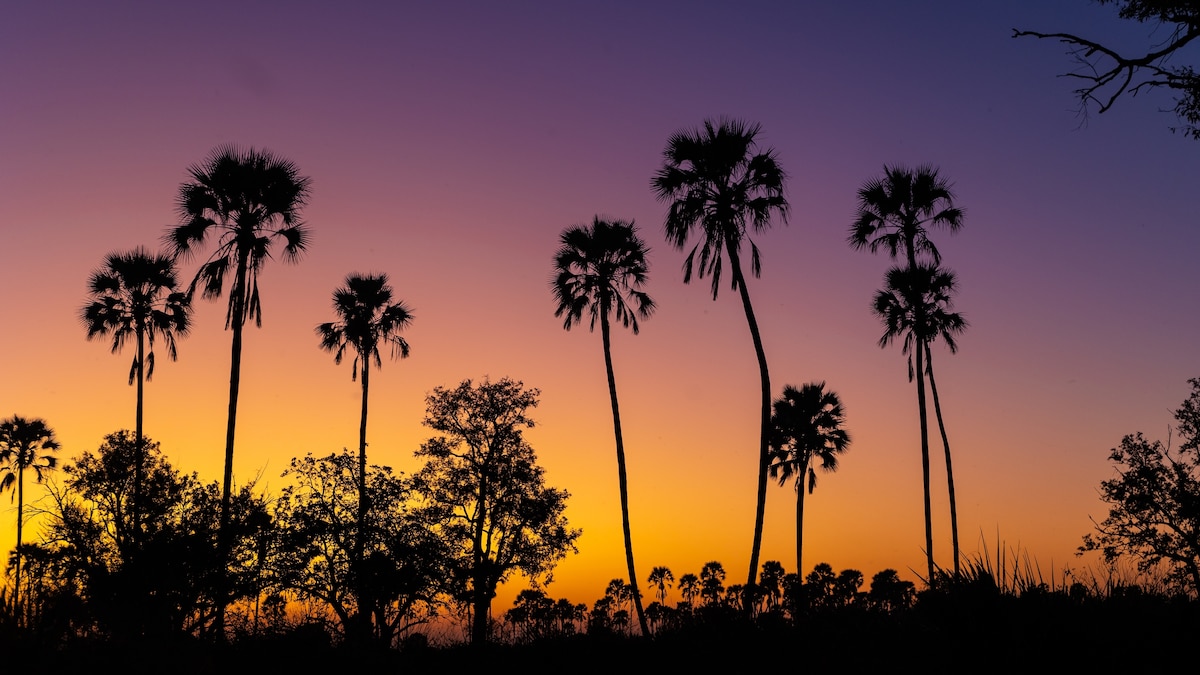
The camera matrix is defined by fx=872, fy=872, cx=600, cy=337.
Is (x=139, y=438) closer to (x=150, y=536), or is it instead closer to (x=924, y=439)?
(x=150, y=536)

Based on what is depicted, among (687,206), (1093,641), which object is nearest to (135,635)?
(1093,641)

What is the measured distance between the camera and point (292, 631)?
15750 mm

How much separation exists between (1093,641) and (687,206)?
22360 millimetres

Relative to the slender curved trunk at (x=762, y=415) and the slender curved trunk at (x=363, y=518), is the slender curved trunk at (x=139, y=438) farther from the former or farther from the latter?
the slender curved trunk at (x=762, y=415)

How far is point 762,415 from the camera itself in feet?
89.8

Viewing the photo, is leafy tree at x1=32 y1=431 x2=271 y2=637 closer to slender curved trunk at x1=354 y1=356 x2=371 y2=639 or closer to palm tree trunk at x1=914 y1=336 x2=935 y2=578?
slender curved trunk at x1=354 y1=356 x2=371 y2=639

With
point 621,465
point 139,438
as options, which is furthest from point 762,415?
point 139,438

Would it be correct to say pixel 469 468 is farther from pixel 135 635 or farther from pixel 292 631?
pixel 135 635

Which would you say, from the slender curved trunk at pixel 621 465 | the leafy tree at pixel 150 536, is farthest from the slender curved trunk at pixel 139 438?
the slender curved trunk at pixel 621 465

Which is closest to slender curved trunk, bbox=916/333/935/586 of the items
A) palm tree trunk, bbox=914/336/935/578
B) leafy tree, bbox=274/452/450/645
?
palm tree trunk, bbox=914/336/935/578

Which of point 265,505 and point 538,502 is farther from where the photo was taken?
point 538,502

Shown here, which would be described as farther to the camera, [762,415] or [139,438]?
[139,438]

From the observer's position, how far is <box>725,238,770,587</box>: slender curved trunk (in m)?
26.3

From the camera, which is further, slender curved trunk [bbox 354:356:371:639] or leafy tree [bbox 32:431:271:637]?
slender curved trunk [bbox 354:356:371:639]
